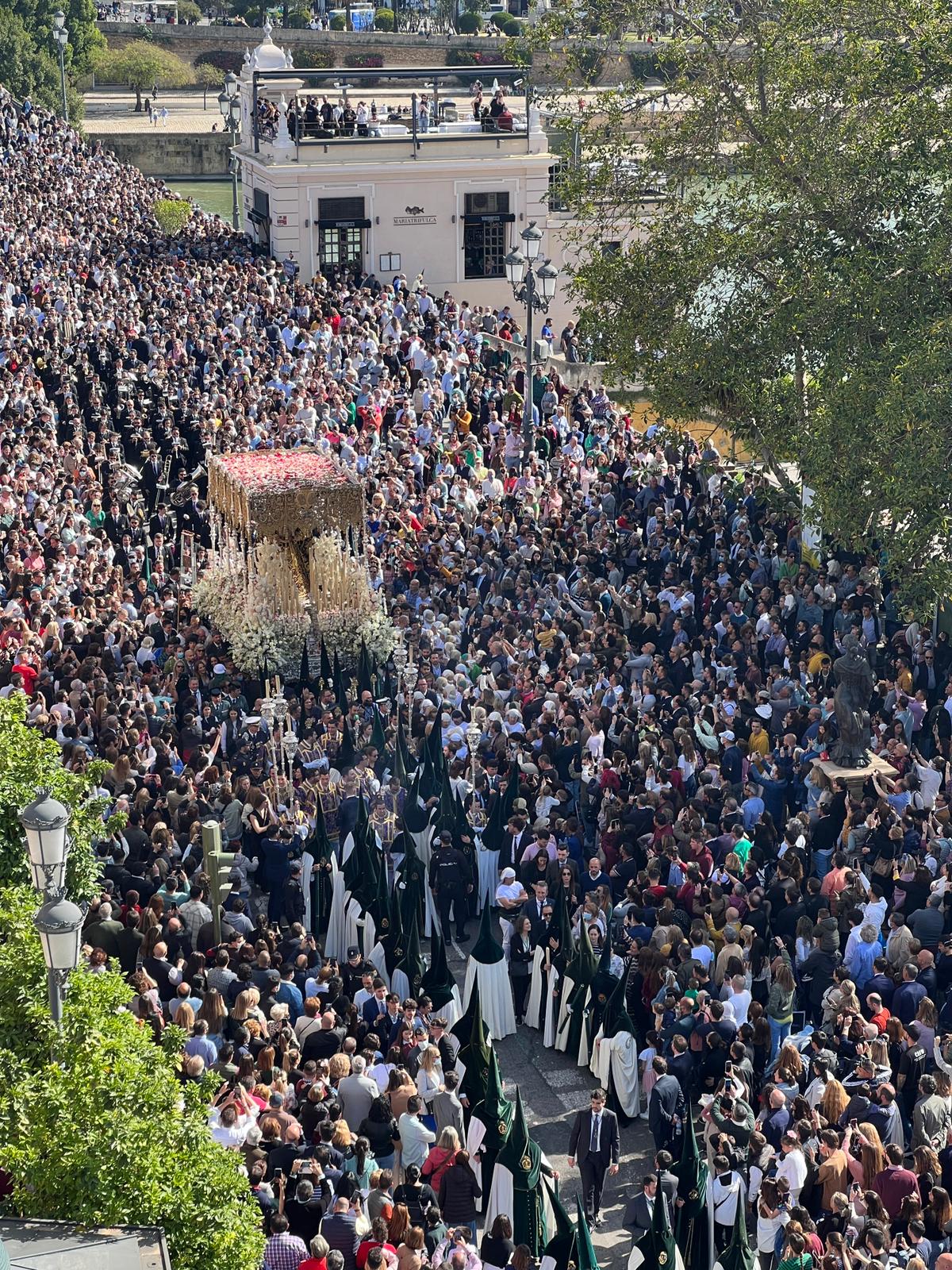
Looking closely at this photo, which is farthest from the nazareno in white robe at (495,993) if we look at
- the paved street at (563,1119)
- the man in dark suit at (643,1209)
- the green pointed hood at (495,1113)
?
the man in dark suit at (643,1209)

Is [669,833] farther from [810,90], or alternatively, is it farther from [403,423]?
[403,423]

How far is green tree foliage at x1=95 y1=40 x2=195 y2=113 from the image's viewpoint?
8725 centimetres

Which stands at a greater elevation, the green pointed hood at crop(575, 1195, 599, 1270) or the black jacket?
the green pointed hood at crop(575, 1195, 599, 1270)

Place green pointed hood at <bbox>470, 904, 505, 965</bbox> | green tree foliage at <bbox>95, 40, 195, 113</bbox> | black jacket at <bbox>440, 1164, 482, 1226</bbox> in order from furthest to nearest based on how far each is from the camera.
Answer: green tree foliage at <bbox>95, 40, 195, 113</bbox>, green pointed hood at <bbox>470, 904, 505, 965</bbox>, black jacket at <bbox>440, 1164, 482, 1226</bbox>

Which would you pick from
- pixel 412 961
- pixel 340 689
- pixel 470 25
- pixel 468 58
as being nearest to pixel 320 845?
pixel 412 961

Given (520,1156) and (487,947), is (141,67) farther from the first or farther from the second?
(520,1156)

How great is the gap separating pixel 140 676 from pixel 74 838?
721 centimetres

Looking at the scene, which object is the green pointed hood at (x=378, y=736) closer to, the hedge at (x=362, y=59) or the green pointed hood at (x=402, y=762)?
the green pointed hood at (x=402, y=762)

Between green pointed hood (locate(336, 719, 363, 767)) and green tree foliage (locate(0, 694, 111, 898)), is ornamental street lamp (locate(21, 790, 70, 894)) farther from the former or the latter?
green pointed hood (locate(336, 719, 363, 767))

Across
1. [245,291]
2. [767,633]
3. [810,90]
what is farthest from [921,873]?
[245,291]

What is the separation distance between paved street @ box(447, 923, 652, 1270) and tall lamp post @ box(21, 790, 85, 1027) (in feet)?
15.9

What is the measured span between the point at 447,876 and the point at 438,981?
2.40m

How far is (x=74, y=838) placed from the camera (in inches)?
537

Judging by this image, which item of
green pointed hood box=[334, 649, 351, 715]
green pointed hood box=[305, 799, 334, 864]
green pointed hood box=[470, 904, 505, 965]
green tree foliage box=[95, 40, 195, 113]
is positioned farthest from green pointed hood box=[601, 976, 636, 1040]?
green tree foliage box=[95, 40, 195, 113]
